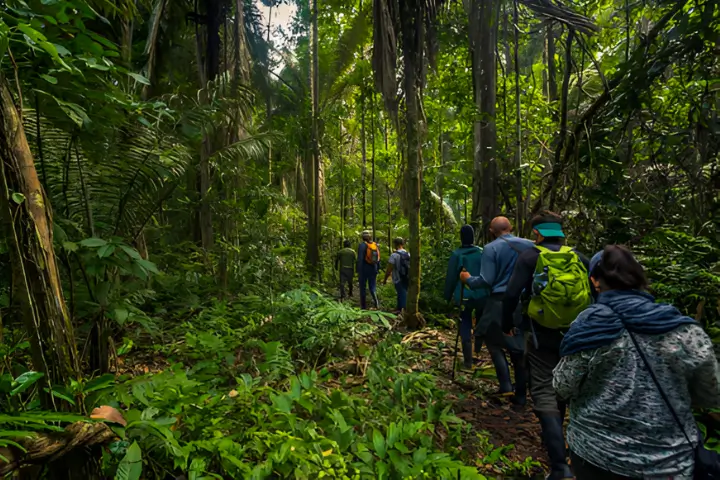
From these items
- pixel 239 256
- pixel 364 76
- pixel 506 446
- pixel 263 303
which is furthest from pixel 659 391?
pixel 364 76

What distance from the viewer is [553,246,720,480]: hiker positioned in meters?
1.74

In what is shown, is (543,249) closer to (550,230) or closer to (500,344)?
(550,230)

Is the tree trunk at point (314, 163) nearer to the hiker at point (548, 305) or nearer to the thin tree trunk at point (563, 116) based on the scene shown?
the thin tree trunk at point (563, 116)

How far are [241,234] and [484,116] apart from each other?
5137 millimetres

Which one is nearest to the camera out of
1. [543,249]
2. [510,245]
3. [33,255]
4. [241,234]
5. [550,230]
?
[33,255]

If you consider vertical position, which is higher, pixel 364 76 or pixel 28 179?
pixel 364 76

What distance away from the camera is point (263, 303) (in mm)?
6184

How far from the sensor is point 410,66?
6.77 m

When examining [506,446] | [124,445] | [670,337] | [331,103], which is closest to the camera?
[670,337]

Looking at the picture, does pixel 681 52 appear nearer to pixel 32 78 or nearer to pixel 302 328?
pixel 302 328

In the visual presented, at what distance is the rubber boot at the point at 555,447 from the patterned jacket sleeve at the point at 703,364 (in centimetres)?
132

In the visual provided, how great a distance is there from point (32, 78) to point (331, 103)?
11776 millimetres

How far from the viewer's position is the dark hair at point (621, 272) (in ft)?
6.31

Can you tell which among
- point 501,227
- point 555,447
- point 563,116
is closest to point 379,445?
point 555,447
